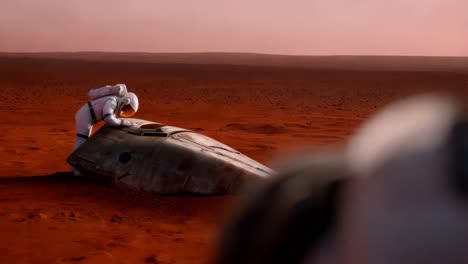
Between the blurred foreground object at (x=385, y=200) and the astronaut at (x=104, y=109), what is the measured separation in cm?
792

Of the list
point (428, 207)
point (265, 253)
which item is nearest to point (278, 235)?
point (265, 253)

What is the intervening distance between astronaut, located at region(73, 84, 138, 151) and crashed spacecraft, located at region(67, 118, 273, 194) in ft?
1.00

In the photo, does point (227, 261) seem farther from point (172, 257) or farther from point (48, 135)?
point (48, 135)

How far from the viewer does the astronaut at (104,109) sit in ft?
26.9

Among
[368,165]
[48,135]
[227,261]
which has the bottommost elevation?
[48,135]

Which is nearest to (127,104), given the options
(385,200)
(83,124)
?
(83,124)

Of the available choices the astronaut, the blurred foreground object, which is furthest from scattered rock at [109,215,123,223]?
the blurred foreground object

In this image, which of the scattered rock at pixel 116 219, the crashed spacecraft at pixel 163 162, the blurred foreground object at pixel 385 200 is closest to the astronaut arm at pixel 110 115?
the crashed spacecraft at pixel 163 162

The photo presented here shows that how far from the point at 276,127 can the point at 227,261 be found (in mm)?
15919

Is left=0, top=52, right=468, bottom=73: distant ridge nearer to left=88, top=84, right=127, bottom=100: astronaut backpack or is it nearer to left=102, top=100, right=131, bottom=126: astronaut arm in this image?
left=88, top=84, right=127, bottom=100: astronaut backpack

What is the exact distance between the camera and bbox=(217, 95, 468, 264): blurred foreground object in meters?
0.35

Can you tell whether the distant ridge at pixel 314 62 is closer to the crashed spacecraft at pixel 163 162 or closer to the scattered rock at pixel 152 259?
the crashed spacecraft at pixel 163 162

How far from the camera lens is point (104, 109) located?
8211 mm

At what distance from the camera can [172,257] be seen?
5410mm
